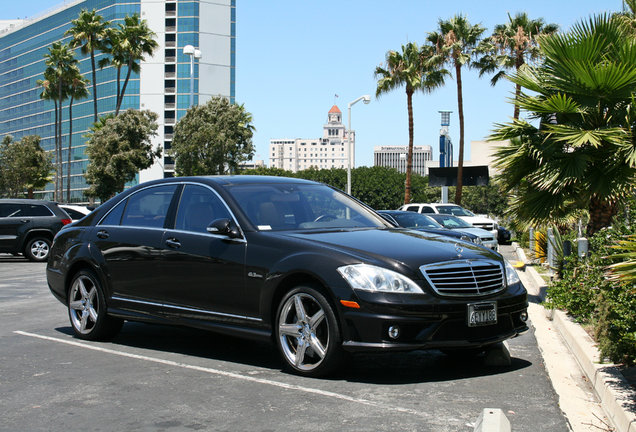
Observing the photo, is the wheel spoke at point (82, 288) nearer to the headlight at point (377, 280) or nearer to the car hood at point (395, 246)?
the car hood at point (395, 246)

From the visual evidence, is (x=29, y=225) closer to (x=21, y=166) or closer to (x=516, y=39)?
(x=516, y=39)

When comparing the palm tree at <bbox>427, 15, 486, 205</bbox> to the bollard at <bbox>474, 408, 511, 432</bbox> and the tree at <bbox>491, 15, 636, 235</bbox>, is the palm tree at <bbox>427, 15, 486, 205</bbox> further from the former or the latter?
the bollard at <bbox>474, 408, 511, 432</bbox>

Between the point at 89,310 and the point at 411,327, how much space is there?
12.8 ft

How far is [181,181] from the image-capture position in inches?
302

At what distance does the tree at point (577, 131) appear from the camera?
1058cm

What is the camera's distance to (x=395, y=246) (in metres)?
6.25

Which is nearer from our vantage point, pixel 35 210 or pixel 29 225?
pixel 29 225

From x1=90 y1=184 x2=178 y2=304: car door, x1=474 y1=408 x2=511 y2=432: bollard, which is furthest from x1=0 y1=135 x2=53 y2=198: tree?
x1=474 y1=408 x2=511 y2=432: bollard

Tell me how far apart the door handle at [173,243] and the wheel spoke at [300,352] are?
→ 1.67 meters

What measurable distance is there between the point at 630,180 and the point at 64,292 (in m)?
7.29

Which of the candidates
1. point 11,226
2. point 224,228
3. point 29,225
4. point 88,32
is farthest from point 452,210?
point 88,32

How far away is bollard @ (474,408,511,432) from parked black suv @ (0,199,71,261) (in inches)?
774

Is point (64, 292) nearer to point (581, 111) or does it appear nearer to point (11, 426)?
point (11, 426)

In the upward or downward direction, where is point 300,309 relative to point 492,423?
upward
